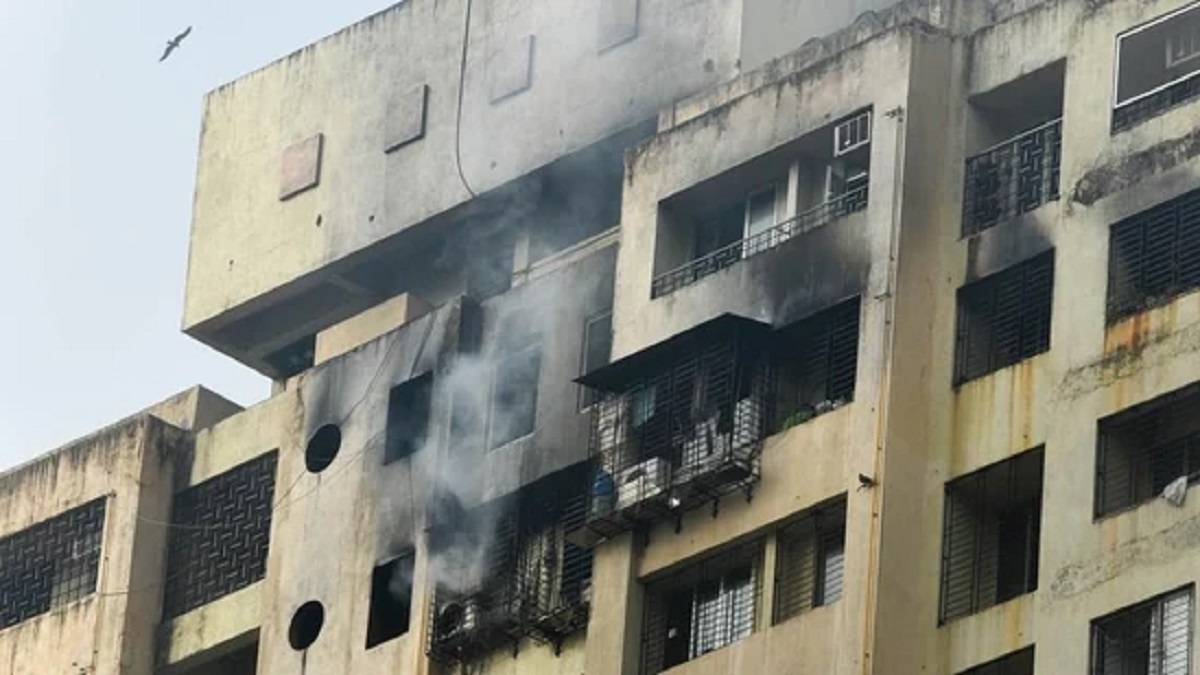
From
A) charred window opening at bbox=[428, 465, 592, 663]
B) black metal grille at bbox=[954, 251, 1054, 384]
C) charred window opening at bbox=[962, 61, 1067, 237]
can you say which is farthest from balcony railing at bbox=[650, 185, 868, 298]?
charred window opening at bbox=[428, 465, 592, 663]

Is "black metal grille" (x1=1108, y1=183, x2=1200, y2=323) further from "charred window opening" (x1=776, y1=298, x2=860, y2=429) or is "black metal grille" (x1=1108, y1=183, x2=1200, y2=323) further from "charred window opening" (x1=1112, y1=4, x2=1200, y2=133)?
"charred window opening" (x1=776, y1=298, x2=860, y2=429)

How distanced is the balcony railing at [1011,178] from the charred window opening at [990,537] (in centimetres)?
234

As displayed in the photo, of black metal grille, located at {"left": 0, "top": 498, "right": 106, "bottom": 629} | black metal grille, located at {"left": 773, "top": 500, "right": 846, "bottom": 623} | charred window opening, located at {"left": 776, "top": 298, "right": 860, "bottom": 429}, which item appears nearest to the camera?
black metal grille, located at {"left": 773, "top": 500, "right": 846, "bottom": 623}

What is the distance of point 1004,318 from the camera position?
33.4m

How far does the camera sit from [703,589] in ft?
113

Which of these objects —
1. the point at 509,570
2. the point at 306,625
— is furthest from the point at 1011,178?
the point at 306,625

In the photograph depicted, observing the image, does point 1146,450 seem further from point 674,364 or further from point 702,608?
point 674,364

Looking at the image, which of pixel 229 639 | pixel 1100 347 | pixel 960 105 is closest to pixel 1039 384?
pixel 1100 347

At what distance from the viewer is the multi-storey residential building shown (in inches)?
1270

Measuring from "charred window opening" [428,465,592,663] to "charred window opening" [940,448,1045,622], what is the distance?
4.29 m

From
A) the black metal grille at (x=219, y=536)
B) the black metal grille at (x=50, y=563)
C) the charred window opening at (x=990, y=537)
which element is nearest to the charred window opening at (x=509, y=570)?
the black metal grille at (x=219, y=536)

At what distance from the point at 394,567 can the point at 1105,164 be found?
912 cm

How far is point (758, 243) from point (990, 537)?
3.99 m

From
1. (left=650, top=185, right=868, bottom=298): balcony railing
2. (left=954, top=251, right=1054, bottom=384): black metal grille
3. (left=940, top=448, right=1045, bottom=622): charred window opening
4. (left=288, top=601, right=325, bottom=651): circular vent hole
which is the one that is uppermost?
(left=650, top=185, right=868, bottom=298): balcony railing
